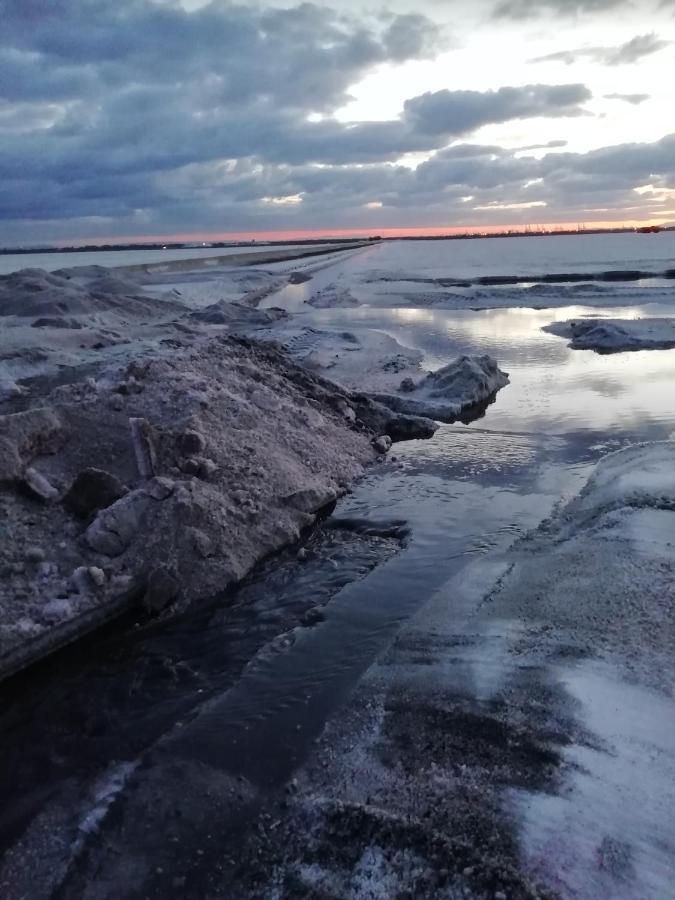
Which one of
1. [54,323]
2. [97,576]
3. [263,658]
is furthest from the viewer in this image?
[54,323]

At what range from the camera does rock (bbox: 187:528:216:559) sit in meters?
4.73

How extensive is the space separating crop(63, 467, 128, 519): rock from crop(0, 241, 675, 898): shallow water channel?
3.35 ft

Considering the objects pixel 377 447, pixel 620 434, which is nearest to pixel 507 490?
pixel 377 447

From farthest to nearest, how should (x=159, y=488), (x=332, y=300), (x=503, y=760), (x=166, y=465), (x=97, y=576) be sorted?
(x=332, y=300) < (x=166, y=465) < (x=159, y=488) < (x=97, y=576) < (x=503, y=760)

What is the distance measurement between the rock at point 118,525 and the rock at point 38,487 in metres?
0.46

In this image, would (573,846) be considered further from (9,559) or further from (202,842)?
(9,559)

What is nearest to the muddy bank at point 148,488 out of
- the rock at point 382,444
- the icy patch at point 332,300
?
the rock at point 382,444

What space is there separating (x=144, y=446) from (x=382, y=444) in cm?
323

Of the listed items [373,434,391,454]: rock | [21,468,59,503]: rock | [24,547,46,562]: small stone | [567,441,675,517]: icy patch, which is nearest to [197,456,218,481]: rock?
[21,468,59,503]: rock

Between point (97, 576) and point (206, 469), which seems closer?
point (97, 576)

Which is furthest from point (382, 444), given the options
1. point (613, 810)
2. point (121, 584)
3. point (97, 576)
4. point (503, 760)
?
point (613, 810)

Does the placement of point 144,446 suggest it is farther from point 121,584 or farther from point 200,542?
point 121,584

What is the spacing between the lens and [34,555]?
432 cm

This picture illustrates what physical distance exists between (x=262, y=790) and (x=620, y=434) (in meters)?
6.50
